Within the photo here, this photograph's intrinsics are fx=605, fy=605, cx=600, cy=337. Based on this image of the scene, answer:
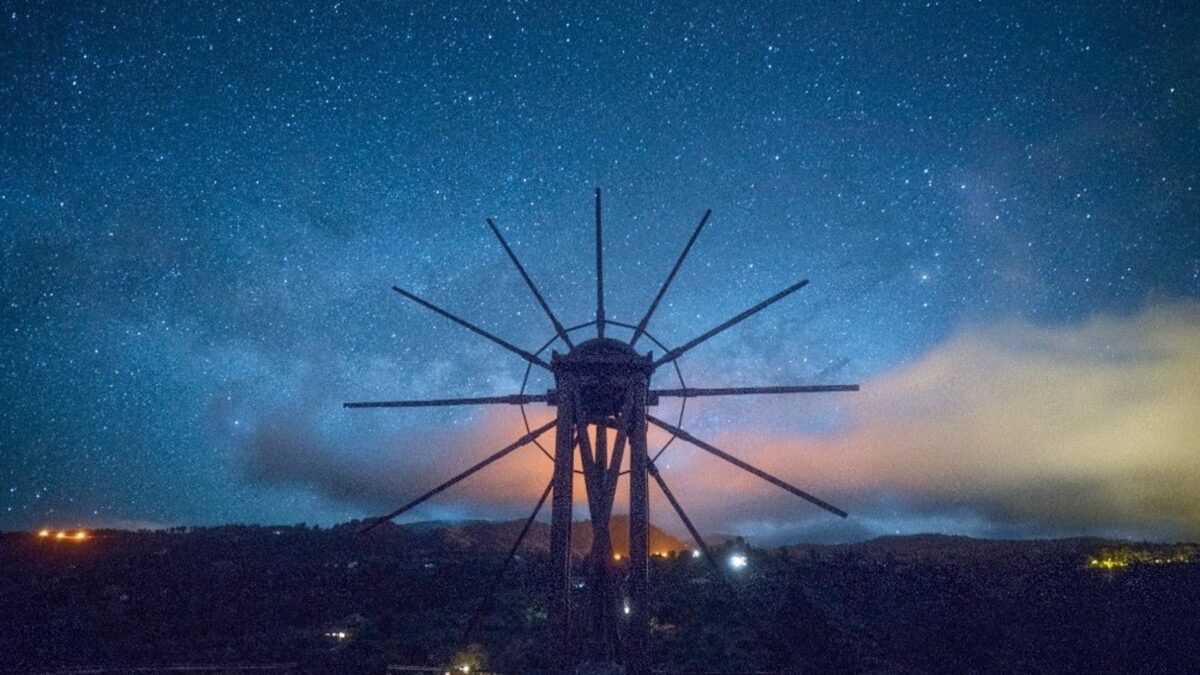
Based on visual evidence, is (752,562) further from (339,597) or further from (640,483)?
(640,483)

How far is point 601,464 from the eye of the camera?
8344mm

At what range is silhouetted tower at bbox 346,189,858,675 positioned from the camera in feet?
23.9

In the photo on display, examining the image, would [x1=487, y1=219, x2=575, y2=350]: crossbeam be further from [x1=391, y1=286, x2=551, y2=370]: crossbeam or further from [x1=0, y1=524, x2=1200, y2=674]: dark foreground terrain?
[x1=0, y1=524, x2=1200, y2=674]: dark foreground terrain

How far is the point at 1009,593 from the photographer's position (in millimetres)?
29250

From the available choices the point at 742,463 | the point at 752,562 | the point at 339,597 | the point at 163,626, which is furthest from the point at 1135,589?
the point at 163,626

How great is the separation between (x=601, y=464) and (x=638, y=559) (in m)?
1.45

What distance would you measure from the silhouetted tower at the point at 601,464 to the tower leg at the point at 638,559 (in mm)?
12

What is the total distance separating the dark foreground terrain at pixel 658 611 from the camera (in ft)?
69.7

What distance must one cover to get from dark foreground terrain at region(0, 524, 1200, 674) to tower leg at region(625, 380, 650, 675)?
12229mm

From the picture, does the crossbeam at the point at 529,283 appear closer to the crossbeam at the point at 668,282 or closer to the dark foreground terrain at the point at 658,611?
the crossbeam at the point at 668,282

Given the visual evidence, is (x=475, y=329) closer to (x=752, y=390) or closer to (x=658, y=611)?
(x=752, y=390)

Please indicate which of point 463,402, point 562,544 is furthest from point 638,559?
point 463,402

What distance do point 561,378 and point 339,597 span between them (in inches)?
1018

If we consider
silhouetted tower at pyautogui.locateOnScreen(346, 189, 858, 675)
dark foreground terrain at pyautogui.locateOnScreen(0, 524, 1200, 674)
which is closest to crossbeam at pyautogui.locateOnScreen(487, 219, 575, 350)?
silhouetted tower at pyautogui.locateOnScreen(346, 189, 858, 675)
